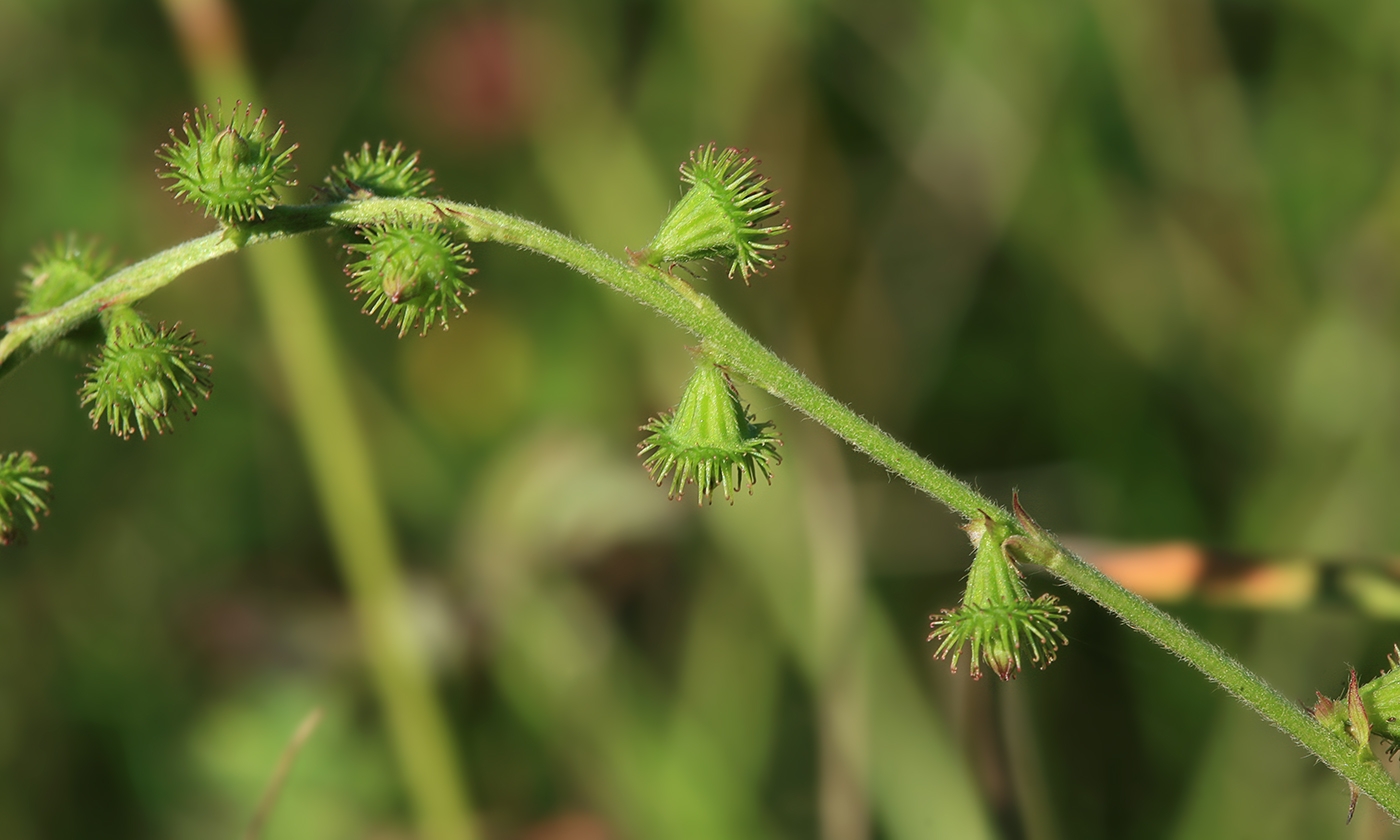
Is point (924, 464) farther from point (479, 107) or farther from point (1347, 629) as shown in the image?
point (479, 107)

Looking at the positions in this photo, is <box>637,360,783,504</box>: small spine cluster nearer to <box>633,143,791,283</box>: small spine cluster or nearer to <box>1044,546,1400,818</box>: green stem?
<box>633,143,791,283</box>: small spine cluster

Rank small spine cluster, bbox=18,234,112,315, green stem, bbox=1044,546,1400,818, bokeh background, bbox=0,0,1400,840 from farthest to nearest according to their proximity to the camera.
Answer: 1. bokeh background, bbox=0,0,1400,840
2. small spine cluster, bbox=18,234,112,315
3. green stem, bbox=1044,546,1400,818

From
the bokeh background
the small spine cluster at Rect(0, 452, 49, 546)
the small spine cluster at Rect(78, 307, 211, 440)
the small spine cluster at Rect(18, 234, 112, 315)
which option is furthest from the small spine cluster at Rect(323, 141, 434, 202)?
the bokeh background

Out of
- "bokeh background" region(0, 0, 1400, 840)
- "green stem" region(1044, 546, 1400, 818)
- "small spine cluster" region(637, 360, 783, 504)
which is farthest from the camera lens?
"bokeh background" region(0, 0, 1400, 840)

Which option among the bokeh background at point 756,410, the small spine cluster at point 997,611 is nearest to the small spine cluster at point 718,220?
the small spine cluster at point 997,611

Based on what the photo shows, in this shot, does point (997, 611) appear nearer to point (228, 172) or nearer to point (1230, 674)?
point (1230, 674)

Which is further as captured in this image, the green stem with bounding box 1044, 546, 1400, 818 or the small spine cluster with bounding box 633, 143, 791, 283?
the small spine cluster with bounding box 633, 143, 791, 283

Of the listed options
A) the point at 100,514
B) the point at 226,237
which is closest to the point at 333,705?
the point at 100,514

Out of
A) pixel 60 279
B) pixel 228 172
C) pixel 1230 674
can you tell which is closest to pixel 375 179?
pixel 228 172

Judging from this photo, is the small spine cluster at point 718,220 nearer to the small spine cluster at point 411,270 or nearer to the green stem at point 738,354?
the green stem at point 738,354
